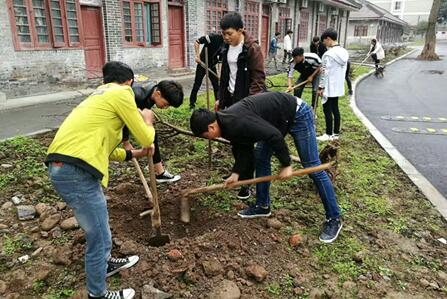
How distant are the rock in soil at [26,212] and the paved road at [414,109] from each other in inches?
177

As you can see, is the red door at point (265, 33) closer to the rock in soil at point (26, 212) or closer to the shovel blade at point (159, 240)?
the rock in soil at point (26, 212)

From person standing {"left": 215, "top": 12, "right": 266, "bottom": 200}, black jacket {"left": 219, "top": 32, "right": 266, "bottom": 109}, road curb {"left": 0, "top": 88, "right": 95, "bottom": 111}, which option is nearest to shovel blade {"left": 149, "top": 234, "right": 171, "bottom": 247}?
person standing {"left": 215, "top": 12, "right": 266, "bottom": 200}

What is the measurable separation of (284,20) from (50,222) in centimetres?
1955

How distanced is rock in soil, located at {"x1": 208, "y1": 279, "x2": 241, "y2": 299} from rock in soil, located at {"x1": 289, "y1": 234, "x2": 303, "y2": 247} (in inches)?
30.0

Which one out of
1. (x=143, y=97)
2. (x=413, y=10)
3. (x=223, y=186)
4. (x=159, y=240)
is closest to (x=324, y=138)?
(x=223, y=186)

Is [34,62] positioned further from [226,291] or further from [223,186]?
[226,291]

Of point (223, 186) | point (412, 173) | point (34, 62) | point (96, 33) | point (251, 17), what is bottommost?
point (412, 173)

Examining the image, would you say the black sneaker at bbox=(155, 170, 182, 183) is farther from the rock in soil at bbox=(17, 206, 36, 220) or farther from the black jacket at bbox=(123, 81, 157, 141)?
the rock in soil at bbox=(17, 206, 36, 220)

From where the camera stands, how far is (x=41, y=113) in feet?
23.3

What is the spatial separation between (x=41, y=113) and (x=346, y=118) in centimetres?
603

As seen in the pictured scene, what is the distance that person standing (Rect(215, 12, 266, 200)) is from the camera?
3.78 m

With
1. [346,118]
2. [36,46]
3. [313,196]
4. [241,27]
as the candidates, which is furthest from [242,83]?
[36,46]

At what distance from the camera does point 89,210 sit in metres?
2.15

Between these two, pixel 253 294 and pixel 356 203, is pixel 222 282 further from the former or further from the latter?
pixel 356 203
